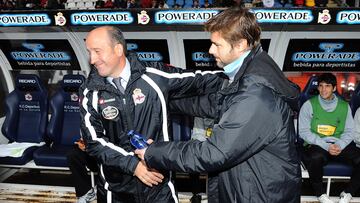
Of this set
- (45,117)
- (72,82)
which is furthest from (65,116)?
(72,82)

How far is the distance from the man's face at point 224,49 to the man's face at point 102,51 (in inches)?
30.1

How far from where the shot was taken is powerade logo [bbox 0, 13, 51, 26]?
4.27 m

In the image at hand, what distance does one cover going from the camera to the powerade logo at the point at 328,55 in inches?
203

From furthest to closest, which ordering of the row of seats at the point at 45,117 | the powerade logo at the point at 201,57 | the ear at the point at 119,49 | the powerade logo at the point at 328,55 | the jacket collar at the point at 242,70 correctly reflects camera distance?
1. the powerade logo at the point at 201,57
2. the powerade logo at the point at 328,55
3. the row of seats at the point at 45,117
4. the ear at the point at 119,49
5. the jacket collar at the point at 242,70

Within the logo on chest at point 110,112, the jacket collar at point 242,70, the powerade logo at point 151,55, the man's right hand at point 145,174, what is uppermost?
the jacket collar at point 242,70

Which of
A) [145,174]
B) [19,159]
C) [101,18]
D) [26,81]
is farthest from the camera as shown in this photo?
[26,81]

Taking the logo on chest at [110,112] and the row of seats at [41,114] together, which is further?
the row of seats at [41,114]

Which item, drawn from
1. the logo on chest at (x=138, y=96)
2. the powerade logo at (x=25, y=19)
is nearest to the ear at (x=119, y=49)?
the logo on chest at (x=138, y=96)

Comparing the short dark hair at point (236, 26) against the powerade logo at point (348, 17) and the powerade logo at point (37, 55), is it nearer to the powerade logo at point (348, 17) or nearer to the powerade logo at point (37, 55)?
the powerade logo at point (348, 17)

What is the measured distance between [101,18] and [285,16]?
215cm

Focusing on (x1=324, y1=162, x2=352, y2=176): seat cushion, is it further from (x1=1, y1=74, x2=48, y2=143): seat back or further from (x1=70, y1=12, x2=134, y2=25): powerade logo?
(x1=1, y1=74, x2=48, y2=143): seat back

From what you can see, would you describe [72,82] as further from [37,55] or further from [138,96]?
[138,96]

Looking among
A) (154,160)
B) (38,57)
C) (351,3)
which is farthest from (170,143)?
(351,3)

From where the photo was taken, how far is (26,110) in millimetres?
5098
